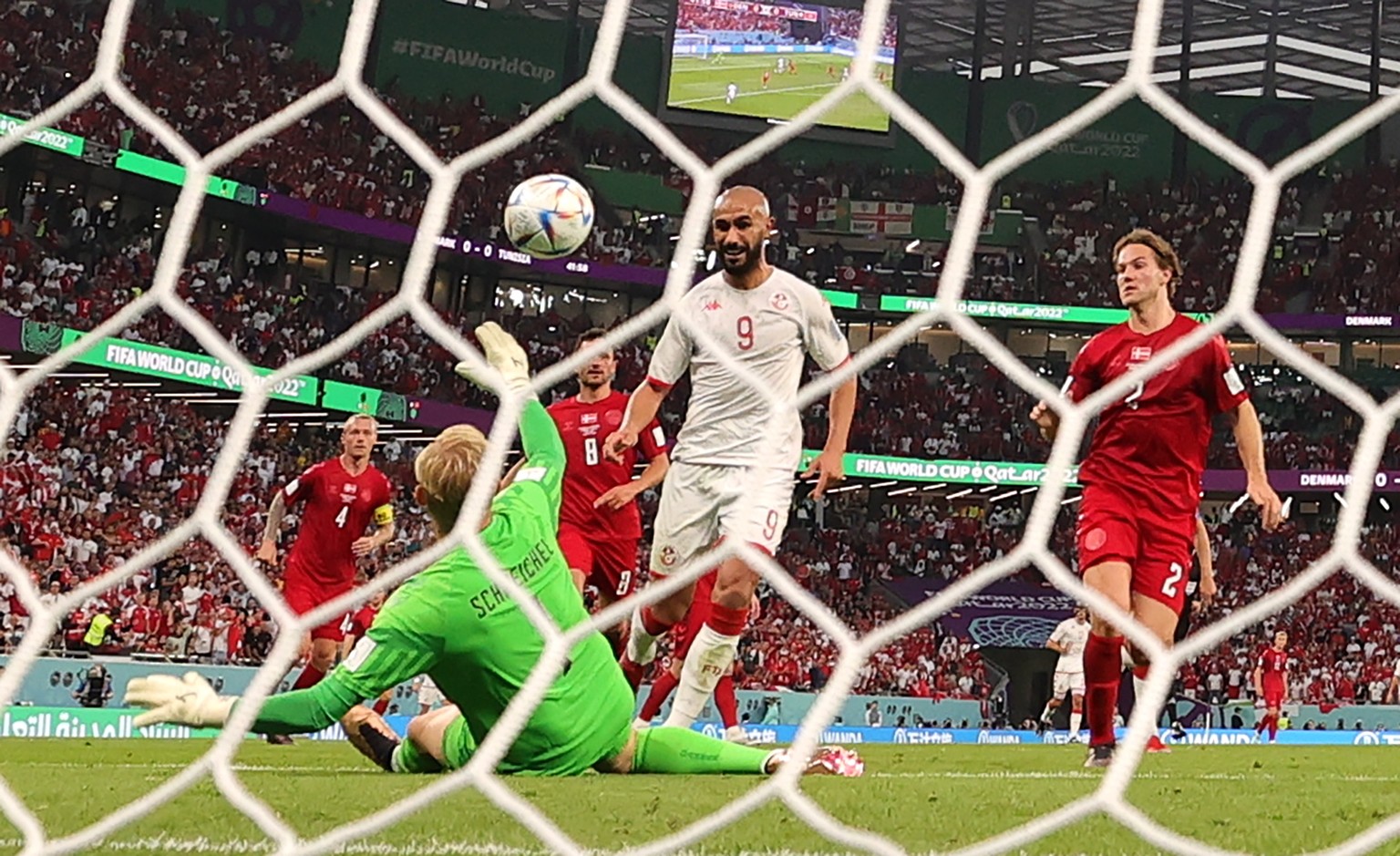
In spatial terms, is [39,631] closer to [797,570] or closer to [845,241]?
[797,570]

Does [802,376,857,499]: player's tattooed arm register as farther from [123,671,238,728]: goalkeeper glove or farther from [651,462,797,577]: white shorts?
[123,671,238,728]: goalkeeper glove

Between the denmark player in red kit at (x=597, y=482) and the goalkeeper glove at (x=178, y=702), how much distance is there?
4001 mm

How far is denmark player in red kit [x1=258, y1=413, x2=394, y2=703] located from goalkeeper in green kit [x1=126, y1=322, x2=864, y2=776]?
10.7ft

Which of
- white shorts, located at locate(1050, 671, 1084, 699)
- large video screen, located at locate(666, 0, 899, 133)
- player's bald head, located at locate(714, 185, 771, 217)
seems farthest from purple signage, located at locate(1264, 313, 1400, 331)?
player's bald head, located at locate(714, 185, 771, 217)

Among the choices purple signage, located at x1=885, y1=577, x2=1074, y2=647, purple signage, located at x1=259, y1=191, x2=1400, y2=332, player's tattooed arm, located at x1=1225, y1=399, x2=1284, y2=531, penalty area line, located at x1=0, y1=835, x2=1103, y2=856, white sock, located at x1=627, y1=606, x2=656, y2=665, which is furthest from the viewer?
purple signage, located at x1=885, y1=577, x2=1074, y2=647

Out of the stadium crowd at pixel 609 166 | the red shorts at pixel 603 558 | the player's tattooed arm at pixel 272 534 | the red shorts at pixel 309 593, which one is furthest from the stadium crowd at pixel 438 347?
the red shorts at pixel 603 558

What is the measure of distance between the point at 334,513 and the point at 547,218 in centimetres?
252

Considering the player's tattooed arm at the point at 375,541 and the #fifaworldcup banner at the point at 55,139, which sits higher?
the #fifaworldcup banner at the point at 55,139

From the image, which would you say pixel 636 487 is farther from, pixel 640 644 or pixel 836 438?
pixel 836 438

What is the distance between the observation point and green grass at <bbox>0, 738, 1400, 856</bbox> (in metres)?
2.79

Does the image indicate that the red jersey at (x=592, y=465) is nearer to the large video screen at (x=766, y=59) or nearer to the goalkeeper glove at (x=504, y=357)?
the goalkeeper glove at (x=504, y=357)

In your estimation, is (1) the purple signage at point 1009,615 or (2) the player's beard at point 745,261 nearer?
(2) the player's beard at point 745,261

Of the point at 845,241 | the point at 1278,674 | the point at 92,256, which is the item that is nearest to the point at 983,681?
the point at 1278,674

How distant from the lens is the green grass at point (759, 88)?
26609 mm
